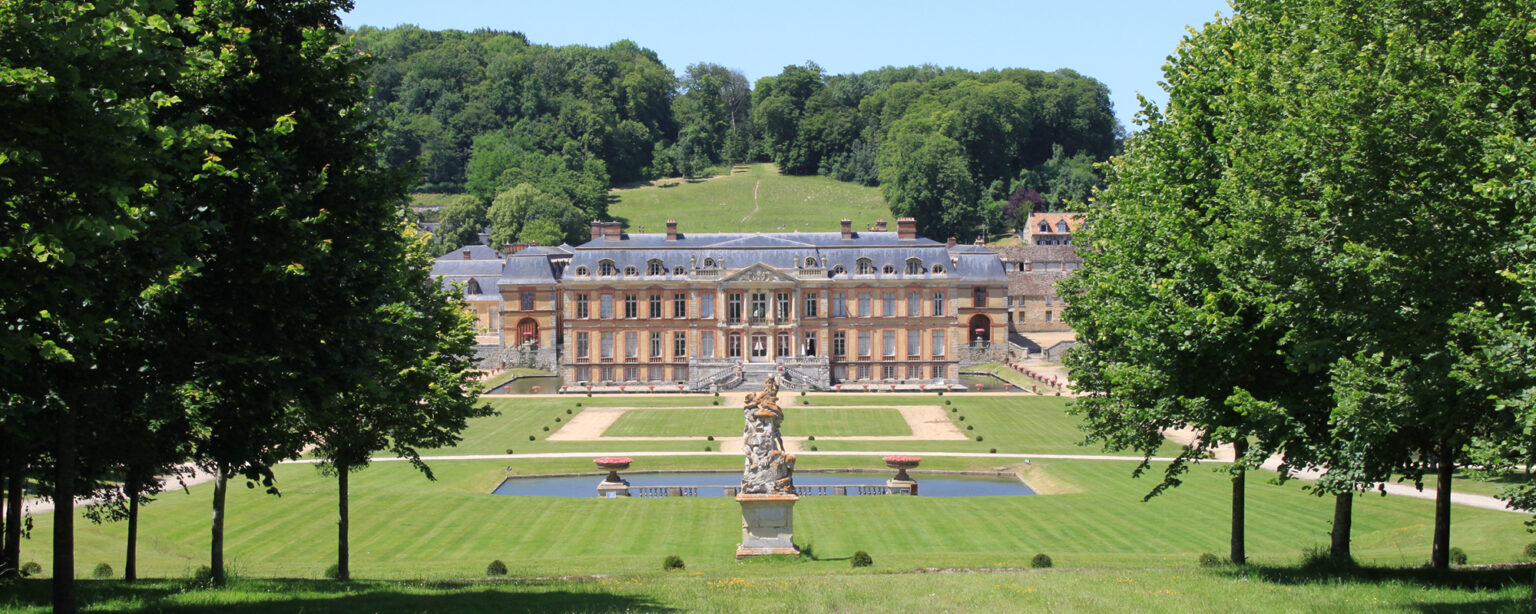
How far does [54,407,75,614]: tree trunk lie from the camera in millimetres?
16812

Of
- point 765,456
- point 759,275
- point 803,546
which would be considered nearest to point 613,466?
point 803,546

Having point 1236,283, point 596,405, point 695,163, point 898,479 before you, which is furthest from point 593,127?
point 1236,283

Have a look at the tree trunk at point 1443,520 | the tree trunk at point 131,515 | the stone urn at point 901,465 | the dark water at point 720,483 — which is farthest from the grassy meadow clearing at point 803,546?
the stone urn at point 901,465

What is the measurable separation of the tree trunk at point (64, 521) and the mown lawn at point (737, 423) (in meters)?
43.9

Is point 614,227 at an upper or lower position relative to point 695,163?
lower

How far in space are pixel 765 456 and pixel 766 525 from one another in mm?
1637

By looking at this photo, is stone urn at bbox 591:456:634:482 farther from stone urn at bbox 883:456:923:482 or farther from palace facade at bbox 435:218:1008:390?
palace facade at bbox 435:218:1008:390

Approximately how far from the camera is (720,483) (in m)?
49.3

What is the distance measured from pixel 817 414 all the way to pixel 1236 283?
4759 cm

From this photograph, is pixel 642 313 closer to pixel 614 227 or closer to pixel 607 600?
pixel 614 227

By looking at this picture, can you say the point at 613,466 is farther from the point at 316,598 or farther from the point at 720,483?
the point at 316,598

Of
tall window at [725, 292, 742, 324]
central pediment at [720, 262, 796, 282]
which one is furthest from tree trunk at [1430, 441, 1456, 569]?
tall window at [725, 292, 742, 324]

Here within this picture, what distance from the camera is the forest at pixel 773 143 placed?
148 m

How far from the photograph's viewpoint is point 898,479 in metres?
46.3
